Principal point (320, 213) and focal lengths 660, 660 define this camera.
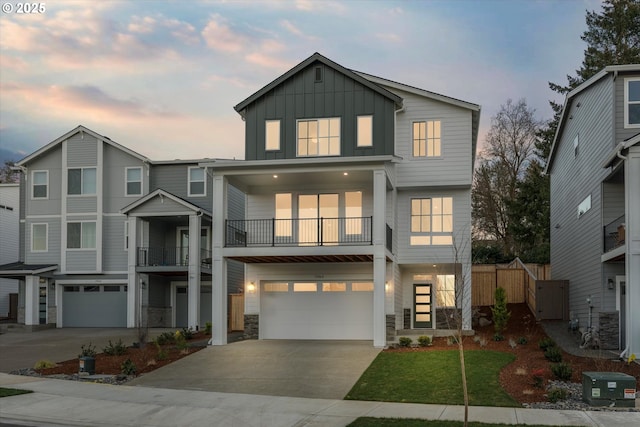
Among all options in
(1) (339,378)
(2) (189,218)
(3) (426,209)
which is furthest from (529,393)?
(2) (189,218)

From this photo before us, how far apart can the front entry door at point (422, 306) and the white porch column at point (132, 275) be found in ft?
42.0

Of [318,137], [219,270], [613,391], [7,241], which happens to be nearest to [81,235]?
[7,241]

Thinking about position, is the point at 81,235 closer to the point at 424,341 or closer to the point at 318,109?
the point at 318,109

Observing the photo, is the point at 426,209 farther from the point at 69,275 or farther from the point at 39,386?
the point at 69,275

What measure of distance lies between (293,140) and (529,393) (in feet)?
43.6

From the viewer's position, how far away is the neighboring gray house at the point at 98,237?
1240 inches

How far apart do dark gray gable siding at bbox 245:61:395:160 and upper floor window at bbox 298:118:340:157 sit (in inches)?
7.8

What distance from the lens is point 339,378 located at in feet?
55.4

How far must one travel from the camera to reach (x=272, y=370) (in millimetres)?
18109

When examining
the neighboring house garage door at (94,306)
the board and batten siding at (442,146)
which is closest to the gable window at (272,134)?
the board and batten siding at (442,146)

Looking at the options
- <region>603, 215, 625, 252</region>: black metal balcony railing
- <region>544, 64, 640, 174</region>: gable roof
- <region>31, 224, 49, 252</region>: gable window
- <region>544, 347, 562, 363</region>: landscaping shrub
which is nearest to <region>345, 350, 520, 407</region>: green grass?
<region>544, 347, 562, 363</region>: landscaping shrub

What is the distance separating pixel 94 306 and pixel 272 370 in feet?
55.7

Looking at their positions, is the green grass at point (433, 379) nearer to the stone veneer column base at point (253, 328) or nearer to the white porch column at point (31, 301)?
the stone veneer column base at point (253, 328)

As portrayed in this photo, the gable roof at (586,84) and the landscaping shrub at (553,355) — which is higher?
the gable roof at (586,84)
